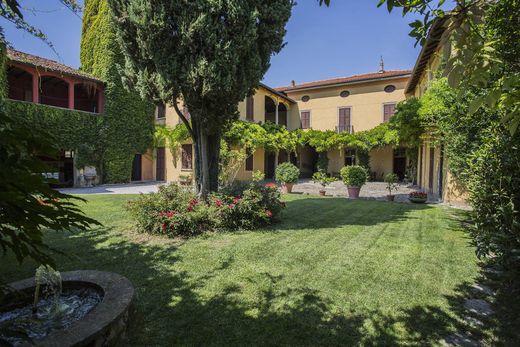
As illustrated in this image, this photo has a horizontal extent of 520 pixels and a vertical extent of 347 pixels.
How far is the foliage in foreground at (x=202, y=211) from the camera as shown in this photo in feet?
18.7

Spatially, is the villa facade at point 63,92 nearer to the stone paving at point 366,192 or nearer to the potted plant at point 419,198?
the stone paving at point 366,192

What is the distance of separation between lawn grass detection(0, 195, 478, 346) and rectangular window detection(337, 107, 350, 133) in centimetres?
1692

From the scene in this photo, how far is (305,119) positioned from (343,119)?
9.70 ft

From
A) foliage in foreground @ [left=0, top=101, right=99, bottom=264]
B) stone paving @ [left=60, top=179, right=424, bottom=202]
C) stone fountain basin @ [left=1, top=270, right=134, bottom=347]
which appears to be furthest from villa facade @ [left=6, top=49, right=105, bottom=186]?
foliage in foreground @ [left=0, top=101, right=99, bottom=264]

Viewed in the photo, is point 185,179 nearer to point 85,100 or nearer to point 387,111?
point 85,100

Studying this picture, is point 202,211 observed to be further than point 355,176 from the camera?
No

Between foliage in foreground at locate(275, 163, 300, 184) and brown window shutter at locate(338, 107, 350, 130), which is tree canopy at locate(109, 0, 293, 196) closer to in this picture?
foliage in foreground at locate(275, 163, 300, 184)

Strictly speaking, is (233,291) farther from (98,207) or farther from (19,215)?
(98,207)

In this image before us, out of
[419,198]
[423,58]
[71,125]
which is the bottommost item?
[419,198]

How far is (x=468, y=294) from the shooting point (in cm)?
344

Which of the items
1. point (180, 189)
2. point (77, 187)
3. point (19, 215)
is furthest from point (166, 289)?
point (77, 187)

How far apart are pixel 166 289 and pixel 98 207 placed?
21.6 feet

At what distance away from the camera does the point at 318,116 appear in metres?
23.5

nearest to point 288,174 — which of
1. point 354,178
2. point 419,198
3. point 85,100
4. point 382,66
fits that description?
point 354,178
